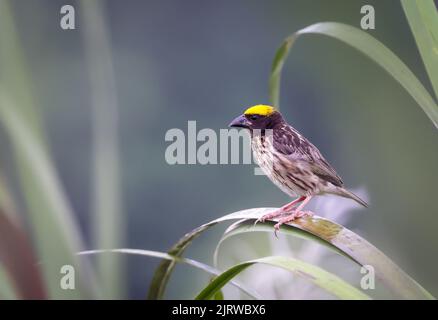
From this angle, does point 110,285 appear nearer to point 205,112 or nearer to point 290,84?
point 205,112

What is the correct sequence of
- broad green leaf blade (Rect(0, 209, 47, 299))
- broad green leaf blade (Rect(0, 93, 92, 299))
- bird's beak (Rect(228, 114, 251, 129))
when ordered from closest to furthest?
broad green leaf blade (Rect(0, 93, 92, 299))
broad green leaf blade (Rect(0, 209, 47, 299))
bird's beak (Rect(228, 114, 251, 129))

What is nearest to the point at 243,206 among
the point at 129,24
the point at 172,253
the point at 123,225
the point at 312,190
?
the point at 123,225

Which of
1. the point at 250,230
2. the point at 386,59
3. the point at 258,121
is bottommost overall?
the point at 250,230

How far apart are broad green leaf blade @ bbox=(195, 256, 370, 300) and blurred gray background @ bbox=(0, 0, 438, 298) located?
1.34 meters

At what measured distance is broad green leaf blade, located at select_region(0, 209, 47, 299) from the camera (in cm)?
195

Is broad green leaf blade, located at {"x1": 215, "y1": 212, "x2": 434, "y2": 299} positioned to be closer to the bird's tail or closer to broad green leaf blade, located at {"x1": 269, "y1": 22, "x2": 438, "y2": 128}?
broad green leaf blade, located at {"x1": 269, "y1": 22, "x2": 438, "y2": 128}

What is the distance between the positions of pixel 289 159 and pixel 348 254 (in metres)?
0.90

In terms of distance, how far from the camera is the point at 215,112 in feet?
9.73

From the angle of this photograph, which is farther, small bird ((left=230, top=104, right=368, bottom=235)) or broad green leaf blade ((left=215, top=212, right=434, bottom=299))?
small bird ((left=230, top=104, right=368, bottom=235))

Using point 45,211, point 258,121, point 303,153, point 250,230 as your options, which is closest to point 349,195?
point 303,153

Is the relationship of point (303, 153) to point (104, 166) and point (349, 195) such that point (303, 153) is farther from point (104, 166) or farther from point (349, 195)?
point (104, 166)

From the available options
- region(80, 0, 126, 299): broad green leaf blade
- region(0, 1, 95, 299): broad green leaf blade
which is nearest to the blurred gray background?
region(80, 0, 126, 299): broad green leaf blade

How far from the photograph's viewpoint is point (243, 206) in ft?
9.74

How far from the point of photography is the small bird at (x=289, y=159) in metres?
2.20
